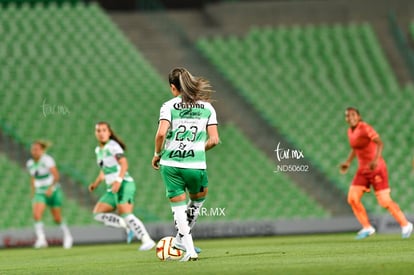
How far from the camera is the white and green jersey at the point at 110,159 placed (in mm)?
17125

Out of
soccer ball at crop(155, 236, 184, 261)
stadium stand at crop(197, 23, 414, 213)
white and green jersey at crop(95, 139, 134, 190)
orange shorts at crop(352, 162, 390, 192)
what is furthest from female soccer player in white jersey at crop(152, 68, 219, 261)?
stadium stand at crop(197, 23, 414, 213)

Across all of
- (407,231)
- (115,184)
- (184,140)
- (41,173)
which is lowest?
(407,231)

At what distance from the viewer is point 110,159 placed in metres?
17.3

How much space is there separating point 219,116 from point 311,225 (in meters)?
5.81

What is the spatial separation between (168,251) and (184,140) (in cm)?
156

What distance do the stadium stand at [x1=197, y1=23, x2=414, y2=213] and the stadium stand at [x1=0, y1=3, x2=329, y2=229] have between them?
1337 millimetres

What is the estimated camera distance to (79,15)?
2816 centimetres

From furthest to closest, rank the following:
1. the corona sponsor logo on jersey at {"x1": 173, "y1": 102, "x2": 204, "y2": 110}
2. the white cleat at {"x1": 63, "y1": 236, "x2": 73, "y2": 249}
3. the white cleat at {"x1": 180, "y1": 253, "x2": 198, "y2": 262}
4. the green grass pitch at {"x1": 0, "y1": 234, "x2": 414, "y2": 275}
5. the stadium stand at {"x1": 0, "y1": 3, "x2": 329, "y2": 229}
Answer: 1. the stadium stand at {"x1": 0, "y1": 3, "x2": 329, "y2": 229}
2. the white cleat at {"x1": 63, "y1": 236, "x2": 73, "y2": 249}
3. the white cleat at {"x1": 180, "y1": 253, "x2": 198, "y2": 262}
4. the corona sponsor logo on jersey at {"x1": 173, "y1": 102, "x2": 204, "y2": 110}
5. the green grass pitch at {"x1": 0, "y1": 234, "x2": 414, "y2": 275}

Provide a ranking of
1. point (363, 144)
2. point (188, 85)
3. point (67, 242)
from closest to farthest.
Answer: point (188, 85), point (363, 144), point (67, 242)

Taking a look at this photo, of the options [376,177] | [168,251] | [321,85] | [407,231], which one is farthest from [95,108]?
[168,251]

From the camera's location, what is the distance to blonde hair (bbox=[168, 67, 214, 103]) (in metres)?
11.9

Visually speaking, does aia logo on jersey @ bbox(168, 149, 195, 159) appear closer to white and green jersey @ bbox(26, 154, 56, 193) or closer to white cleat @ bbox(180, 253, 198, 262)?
white cleat @ bbox(180, 253, 198, 262)

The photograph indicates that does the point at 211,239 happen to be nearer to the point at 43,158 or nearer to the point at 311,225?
the point at 311,225

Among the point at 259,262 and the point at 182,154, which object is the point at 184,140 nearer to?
the point at 182,154
